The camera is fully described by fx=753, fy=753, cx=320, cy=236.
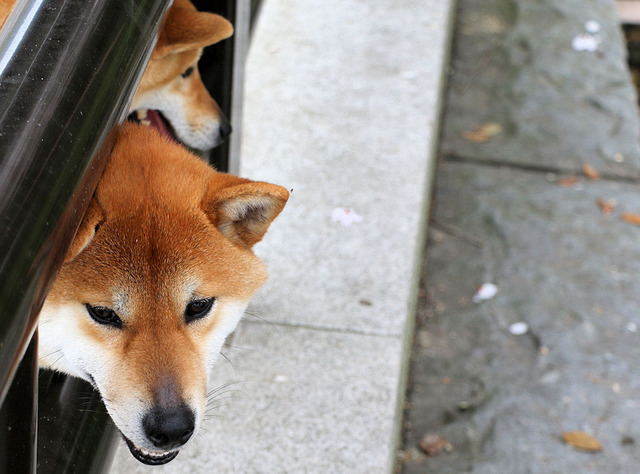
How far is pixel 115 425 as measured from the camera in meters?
1.75

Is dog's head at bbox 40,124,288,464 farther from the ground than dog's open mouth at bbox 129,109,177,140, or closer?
farther from the ground

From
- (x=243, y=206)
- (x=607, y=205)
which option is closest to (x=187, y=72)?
(x=243, y=206)

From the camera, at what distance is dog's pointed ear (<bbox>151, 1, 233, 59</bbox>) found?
2350 millimetres

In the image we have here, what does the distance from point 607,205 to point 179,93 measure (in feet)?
8.80

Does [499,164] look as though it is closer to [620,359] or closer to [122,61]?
[620,359]

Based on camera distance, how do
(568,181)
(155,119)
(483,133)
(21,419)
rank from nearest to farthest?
(21,419) < (155,119) < (568,181) < (483,133)

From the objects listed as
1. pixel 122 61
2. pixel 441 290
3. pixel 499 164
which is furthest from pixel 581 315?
pixel 122 61

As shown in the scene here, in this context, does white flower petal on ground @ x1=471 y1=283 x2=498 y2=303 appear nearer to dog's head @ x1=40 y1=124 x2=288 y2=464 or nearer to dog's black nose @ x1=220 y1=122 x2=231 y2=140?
dog's black nose @ x1=220 y1=122 x2=231 y2=140

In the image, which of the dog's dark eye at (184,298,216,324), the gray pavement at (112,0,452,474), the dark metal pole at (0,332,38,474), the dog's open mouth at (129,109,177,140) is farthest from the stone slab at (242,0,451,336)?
the dark metal pole at (0,332,38,474)

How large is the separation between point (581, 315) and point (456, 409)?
898 millimetres

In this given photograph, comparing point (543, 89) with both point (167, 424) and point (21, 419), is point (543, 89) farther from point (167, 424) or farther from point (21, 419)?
point (21, 419)

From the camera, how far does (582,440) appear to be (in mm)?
3115

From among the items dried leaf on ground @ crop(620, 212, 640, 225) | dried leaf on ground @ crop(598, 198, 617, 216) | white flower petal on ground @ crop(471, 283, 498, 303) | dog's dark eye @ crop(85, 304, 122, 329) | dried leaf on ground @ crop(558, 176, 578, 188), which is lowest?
dried leaf on ground @ crop(620, 212, 640, 225)

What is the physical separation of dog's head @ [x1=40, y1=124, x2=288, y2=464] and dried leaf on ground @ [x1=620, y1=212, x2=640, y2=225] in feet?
9.86
